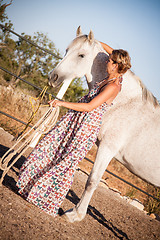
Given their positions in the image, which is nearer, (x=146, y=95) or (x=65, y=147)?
(x=65, y=147)

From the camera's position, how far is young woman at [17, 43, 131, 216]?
209 centimetres

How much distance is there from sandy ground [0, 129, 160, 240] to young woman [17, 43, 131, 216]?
0.51 ft

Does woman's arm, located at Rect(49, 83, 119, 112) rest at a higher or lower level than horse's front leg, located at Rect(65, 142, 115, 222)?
higher

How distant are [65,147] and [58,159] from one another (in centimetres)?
15

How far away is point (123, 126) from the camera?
237 cm

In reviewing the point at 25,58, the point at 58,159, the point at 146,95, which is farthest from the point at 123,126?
the point at 25,58

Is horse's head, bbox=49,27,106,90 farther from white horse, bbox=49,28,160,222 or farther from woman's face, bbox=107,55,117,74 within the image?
woman's face, bbox=107,55,117,74

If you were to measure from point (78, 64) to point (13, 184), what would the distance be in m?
1.60

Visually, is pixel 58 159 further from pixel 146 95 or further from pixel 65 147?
pixel 146 95

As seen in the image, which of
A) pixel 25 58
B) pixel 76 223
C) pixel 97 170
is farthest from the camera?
pixel 25 58

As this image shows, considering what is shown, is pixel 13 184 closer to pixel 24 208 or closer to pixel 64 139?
pixel 24 208

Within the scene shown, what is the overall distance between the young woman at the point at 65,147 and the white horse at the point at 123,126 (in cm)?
22

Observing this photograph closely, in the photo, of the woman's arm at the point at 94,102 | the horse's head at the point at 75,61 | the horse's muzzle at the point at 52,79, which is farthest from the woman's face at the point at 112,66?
the horse's muzzle at the point at 52,79

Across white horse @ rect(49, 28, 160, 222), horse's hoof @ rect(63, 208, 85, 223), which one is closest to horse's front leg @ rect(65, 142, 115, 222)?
white horse @ rect(49, 28, 160, 222)
